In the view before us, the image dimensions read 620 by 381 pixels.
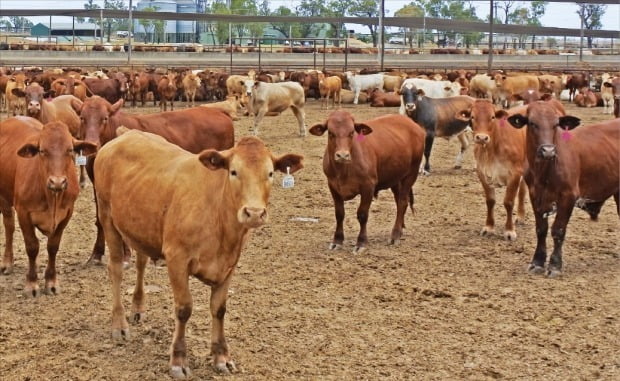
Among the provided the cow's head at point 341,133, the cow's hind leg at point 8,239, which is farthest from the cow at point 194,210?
the cow's head at point 341,133

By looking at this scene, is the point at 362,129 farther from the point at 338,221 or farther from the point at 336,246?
the point at 336,246

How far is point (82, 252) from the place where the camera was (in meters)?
8.59

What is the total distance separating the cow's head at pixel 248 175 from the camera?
4.63m

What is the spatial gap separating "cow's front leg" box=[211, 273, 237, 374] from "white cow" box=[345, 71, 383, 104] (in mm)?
25743

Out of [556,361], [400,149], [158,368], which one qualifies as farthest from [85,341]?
[400,149]

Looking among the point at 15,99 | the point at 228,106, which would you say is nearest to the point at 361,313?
the point at 228,106

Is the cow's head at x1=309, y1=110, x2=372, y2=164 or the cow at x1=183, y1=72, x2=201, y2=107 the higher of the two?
the cow at x1=183, y1=72, x2=201, y2=107

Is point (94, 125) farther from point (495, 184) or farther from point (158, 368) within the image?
point (495, 184)

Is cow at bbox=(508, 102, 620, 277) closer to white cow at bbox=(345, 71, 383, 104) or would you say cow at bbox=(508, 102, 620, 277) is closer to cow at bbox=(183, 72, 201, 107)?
cow at bbox=(183, 72, 201, 107)

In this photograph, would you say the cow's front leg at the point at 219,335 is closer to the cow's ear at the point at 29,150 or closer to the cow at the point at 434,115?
the cow's ear at the point at 29,150

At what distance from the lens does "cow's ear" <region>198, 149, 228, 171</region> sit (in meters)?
4.88

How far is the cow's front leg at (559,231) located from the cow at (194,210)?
3510 mm

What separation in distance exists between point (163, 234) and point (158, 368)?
92 cm

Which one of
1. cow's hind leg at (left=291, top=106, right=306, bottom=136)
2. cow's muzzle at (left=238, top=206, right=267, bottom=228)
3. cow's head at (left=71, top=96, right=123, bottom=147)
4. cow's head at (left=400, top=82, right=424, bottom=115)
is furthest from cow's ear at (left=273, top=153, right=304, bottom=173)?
cow's hind leg at (left=291, top=106, right=306, bottom=136)
